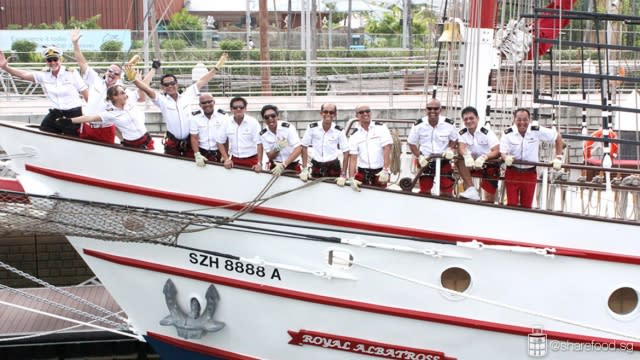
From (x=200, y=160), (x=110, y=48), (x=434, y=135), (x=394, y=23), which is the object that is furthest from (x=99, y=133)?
(x=394, y=23)

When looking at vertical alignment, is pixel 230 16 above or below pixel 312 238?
above

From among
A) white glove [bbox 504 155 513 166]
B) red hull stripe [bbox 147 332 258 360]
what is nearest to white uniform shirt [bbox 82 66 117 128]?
red hull stripe [bbox 147 332 258 360]

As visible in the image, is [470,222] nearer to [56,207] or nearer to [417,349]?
[417,349]

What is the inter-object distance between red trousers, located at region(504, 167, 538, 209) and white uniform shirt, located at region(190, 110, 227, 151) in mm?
2693

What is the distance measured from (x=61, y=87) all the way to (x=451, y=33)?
13.3 feet

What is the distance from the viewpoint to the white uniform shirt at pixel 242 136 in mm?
8906

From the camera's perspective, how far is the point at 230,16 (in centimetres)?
5216

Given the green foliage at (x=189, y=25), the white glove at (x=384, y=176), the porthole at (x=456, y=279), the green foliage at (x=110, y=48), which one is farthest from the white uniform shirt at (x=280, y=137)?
the green foliage at (x=189, y=25)

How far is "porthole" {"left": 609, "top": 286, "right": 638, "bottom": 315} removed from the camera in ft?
27.9

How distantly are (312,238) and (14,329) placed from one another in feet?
15.2

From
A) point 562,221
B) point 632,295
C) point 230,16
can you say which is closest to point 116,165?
point 562,221

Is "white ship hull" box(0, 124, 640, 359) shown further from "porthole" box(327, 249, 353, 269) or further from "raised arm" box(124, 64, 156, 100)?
"raised arm" box(124, 64, 156, 100)

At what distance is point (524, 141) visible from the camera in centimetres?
866

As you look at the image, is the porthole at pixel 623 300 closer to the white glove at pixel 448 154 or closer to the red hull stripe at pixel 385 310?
the red hull stripe at pixel 385 310
